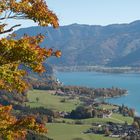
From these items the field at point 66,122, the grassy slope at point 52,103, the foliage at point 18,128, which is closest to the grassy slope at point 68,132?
the field at point 66,122

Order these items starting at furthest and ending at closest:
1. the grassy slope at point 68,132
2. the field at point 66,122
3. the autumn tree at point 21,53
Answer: the field at point 66,122 < the grassy slope at point 68,132 < the autumn tree at point 21,53

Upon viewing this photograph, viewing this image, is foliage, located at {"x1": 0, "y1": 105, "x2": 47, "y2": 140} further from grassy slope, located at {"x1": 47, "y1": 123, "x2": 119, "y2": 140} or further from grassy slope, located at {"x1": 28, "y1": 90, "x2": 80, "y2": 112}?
grassy slope, located at {"x1": 28, "y1": 90, "x2": 80, "y2": 112}

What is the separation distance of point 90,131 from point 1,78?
11405cm

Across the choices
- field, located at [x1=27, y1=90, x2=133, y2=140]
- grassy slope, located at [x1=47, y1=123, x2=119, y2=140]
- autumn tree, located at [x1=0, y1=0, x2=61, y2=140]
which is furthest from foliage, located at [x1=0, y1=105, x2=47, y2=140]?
grassy slope, located at [x1=47, y1=123, x2=119, y2=140]

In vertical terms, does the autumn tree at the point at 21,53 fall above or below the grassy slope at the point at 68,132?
above

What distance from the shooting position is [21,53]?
479 inches

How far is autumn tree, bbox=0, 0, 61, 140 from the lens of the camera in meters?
12.2

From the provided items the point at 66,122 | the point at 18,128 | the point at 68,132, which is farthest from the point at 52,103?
the point at 18,128

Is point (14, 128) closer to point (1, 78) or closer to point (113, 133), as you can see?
point (1, 78)

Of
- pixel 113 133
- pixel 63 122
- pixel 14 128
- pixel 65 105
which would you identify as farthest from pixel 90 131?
pixel 14 128

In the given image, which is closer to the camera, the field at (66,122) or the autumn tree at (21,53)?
the autumn tree at (21,53)

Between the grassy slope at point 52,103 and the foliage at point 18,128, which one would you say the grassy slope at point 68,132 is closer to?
the grassy slope at point 52,103

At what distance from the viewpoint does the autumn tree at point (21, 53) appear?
482 inches

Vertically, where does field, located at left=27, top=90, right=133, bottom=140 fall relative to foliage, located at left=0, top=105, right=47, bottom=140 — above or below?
below
